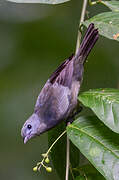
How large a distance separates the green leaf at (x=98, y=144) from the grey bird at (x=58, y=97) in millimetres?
576

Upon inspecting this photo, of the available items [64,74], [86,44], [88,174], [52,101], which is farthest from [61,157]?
[86,44]

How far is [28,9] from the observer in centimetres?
380

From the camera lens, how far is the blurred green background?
3.74 m

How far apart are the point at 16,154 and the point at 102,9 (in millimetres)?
2213

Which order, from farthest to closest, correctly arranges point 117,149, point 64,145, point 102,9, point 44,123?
point 102,9 < point 44,123 < point 64,145 < point 117,149

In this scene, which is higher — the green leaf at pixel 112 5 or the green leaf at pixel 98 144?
the green leaf at pixel 112 5

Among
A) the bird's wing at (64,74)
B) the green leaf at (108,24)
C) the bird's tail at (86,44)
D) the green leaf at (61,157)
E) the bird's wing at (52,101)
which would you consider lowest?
the green leaf at (61,157)

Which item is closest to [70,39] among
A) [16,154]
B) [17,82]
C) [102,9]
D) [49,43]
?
[49,43]

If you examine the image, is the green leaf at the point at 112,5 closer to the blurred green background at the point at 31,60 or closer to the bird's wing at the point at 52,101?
the bird's wing at the point at 52,101

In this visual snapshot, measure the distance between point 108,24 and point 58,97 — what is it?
0.69 m

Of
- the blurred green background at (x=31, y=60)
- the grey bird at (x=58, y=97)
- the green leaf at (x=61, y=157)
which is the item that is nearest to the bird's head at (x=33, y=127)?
the grey bird at (x=58, y=97)

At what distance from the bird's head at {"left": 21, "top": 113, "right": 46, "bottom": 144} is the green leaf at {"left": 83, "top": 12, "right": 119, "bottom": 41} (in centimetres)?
80

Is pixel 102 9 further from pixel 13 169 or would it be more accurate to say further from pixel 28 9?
pixel 13 169

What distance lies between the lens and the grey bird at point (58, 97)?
2.08 m
